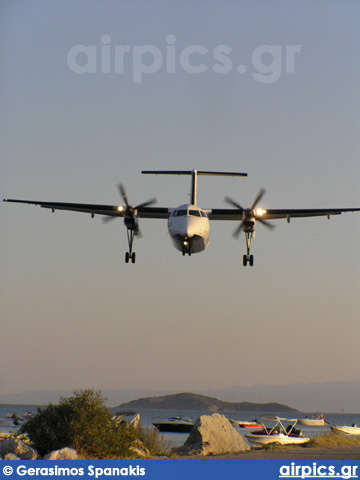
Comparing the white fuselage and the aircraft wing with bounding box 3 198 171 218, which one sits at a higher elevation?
the aircraft wing with bounding box 3 198 171 218

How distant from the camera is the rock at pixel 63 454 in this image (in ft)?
39.4

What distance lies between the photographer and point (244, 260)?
85.8ft

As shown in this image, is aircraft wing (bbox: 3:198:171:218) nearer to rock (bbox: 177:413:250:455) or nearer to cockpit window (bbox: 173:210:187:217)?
cockpit window (bbox: 173:210:187:217)

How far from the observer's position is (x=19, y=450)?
13.0m

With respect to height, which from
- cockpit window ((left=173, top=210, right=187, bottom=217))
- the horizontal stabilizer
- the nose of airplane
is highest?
the horizontal stabilizer

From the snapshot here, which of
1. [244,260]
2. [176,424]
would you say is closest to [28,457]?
[244,260]

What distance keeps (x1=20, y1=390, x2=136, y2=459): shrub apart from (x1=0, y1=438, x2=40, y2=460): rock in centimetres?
66

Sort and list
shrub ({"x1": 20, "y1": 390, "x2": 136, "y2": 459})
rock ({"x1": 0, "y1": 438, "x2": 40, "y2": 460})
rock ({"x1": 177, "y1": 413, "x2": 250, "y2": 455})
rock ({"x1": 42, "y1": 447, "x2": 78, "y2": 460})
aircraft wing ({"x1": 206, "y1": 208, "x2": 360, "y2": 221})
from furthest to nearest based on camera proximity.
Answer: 1. aircraft wing ({"x1": 206, "y1": 208, "x2": 360, "y2": 221})
2. rock ({"x1": 177, "y1": 413, "x2": 250, "y2": 455})
3. shrub ({"x1": 20, "y1": 390, "x2": 136, "y2": 459})
4. rock ({"x1": 0, "y1": 438, "x2": 40, "y2": 460})
5. rock ({"x1": 42, "y1": 447, "x2": 78, "y2": 460})

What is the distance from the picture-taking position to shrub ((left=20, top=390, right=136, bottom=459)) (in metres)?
13.6

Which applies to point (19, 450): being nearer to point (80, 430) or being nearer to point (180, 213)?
point (80, 430)

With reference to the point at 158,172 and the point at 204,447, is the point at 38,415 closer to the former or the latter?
the point at 204,447

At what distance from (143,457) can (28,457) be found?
332 centimetres

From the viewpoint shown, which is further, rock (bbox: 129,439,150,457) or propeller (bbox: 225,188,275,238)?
propeller (bbox: 225,188,275,238)

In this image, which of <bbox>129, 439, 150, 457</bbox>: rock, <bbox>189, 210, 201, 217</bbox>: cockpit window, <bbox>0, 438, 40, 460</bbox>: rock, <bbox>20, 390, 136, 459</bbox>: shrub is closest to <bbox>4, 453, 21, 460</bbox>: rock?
<bbox>0, 438, 40, 460</bbox>: rock
